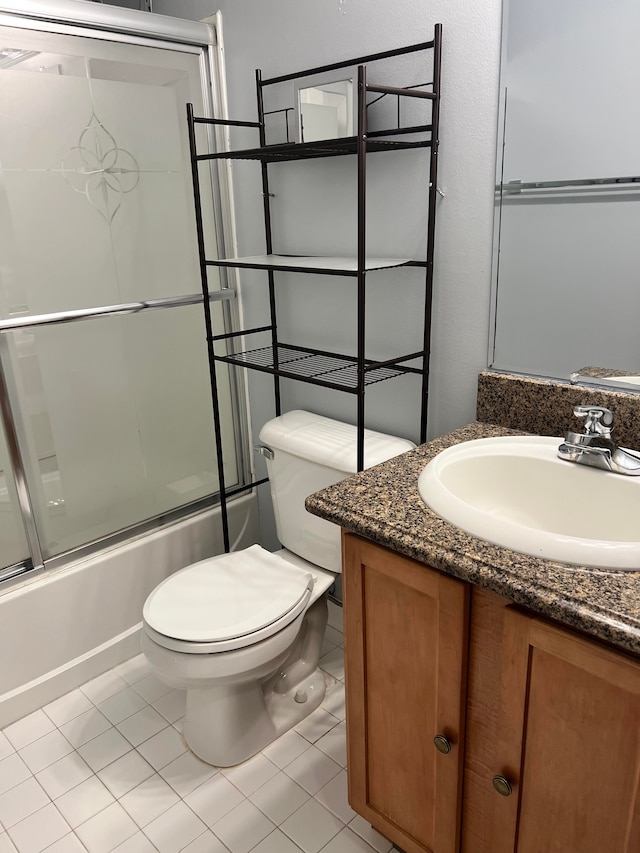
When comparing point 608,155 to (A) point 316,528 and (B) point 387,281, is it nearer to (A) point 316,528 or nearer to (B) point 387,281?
(B) point 387,281

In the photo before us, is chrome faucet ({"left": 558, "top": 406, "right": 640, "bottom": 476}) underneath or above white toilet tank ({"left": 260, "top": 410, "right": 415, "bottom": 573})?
above

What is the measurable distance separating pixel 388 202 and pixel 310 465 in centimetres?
72

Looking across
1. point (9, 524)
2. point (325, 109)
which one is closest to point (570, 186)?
point (325, 109)

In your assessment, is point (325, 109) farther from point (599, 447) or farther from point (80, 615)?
point (80, 615)

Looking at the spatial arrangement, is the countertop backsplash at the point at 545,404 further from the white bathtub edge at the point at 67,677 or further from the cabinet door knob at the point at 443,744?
the white bathtub edge at the point at 67,677

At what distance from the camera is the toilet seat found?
147cm

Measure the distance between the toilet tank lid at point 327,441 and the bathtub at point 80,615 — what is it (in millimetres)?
543

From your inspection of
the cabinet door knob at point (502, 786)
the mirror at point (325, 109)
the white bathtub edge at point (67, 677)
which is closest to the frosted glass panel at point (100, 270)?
Answer: the white bathtub edge at point (67, 677)

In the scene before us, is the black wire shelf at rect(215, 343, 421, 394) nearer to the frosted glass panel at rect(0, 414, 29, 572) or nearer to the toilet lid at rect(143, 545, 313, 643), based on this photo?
the toilet lid at rect(143, 545, 313, 643)

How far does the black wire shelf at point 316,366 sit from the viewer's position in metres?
1.60

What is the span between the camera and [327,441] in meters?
1.74

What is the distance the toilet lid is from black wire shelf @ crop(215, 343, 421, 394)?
20.7 inches

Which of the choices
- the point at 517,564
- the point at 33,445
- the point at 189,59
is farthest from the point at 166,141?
the point at 517,564

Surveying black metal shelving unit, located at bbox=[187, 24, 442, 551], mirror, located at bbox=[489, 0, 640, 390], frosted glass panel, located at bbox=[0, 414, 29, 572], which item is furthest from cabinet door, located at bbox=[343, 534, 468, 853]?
frosted glass panel, located at bbox=[0, 414, 29, 572]
